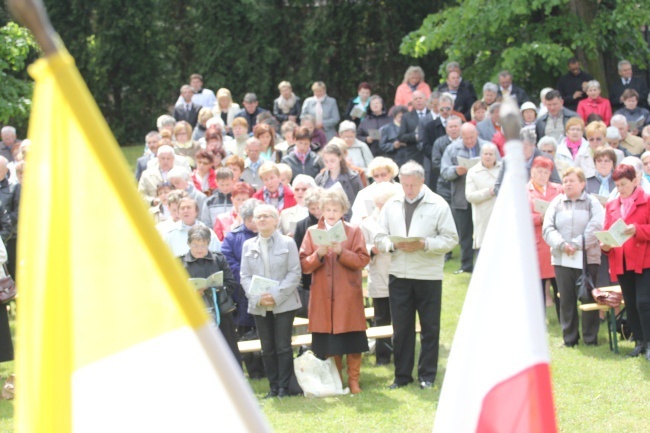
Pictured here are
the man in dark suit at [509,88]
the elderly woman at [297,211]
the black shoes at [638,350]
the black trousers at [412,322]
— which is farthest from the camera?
the man in dark suit at [509,88]

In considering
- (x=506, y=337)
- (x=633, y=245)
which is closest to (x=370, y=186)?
(x=633, y=245)

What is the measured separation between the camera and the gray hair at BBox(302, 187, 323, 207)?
982 centimetres

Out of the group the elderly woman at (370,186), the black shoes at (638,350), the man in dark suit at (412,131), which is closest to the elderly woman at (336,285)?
the elderly woman at (370,186)

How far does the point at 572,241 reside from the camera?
10445 mm

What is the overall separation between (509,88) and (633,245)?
22.9 ft

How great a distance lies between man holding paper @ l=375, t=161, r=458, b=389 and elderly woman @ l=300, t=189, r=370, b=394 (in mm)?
300

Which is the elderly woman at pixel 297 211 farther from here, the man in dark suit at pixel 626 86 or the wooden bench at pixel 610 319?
the man in dark suit at pixel 626 86

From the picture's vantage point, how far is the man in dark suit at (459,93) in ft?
55.3

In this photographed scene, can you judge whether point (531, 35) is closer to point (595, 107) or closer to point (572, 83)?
point (572, 83)

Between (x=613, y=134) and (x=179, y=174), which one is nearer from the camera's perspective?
(x=179, y=174)

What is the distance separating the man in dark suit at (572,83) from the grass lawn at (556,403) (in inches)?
264

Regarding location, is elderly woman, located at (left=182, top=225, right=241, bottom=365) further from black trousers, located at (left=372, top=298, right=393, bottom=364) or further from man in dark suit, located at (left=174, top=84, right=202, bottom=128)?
man in dark suit, located at (left=174, top=84, right=202, bottom=128)

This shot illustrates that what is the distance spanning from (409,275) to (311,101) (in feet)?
30.1

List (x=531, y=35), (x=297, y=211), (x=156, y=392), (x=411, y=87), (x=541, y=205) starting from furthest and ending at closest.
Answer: (x=411, y=87) < (x=531, y=35) < (x=541, y=205) < (x=297, y=211) < (x=156, y=392)
